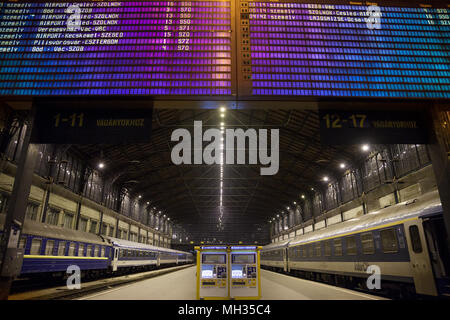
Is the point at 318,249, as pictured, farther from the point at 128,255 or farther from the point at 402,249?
the point at 128,255

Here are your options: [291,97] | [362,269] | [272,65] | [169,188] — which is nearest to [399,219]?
[362,269]

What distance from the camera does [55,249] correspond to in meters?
14.5

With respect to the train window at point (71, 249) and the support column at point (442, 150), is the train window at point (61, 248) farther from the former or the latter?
the support column at point (442, 150)

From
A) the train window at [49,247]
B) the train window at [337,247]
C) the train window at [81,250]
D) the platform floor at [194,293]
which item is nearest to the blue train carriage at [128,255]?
the train window at [81,250]

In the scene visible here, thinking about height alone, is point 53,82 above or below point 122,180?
below

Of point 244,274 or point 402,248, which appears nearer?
point 244,274

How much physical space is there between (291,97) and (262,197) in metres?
38.5

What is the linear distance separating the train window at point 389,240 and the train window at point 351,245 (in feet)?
8.23

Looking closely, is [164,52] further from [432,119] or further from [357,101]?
[432,119]

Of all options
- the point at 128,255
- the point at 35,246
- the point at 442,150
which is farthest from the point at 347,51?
the point at 128,255

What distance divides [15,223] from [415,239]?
11.3m

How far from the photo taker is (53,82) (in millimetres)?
6863

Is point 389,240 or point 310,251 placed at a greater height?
point 389,240

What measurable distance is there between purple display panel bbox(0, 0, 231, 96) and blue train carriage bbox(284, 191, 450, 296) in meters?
7.31
